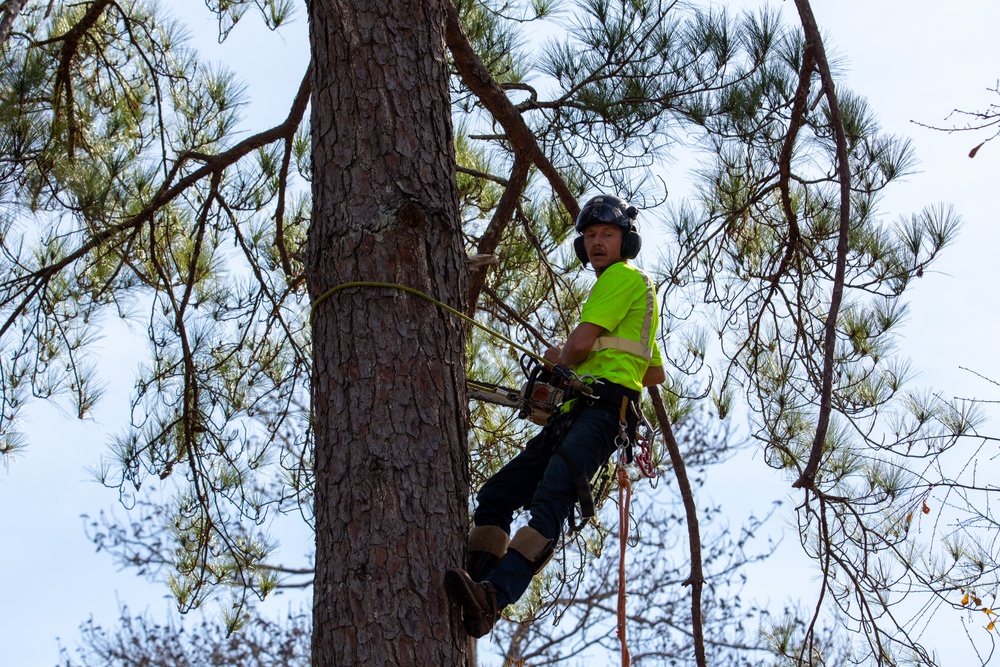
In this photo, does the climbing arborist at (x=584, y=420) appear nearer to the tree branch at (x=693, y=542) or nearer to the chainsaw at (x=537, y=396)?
the chainsaw at (x=537, y=396)

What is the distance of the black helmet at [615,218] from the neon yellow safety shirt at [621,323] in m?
0.13

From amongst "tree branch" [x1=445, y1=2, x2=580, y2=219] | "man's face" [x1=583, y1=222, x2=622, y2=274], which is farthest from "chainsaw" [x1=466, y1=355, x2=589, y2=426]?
"tree branch" [x1=445, y1=2, x2=580, y2=219]

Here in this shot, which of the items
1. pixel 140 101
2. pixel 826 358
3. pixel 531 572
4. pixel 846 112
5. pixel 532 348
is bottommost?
pixel 531 572

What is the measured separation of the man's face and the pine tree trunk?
678 millimetres

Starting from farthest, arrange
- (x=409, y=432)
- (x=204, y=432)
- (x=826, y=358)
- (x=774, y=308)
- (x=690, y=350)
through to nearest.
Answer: (x=690, y=350), (x=204, y=432), (x=774, y=308), (x=826, y=358), (x=409, y=432)

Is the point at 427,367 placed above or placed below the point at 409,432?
above

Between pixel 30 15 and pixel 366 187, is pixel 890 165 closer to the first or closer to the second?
pixel 366 187

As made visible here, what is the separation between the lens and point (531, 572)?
2.78 meters

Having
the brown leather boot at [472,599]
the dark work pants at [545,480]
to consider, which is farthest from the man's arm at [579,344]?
the brown leather boot at [472,599]

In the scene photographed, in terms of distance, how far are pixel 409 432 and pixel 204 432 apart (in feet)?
6.79

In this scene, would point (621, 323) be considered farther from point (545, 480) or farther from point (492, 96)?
point (492, 96)

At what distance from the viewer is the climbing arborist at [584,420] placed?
2811 millimetres

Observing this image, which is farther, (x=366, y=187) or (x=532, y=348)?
(x=532, y=348)

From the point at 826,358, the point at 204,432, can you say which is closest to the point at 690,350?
the point at 826,358
